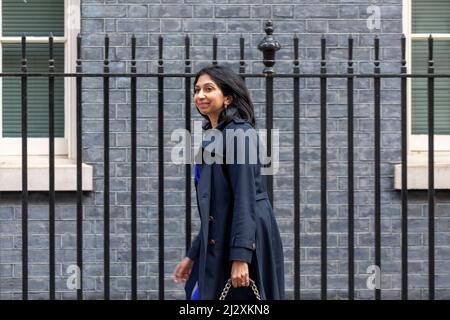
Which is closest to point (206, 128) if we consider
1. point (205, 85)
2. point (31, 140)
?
point (205, 85)

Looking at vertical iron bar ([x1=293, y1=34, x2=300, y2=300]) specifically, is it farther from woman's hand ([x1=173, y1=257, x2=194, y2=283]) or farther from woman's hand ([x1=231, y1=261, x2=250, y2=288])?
woman's hand ([x1=231, y1=261, x2=250, y2=288])

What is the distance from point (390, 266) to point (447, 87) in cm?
141

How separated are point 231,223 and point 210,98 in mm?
658

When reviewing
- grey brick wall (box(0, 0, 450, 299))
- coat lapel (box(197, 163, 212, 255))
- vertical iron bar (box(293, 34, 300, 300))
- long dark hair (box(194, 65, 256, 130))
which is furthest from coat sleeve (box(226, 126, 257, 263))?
grey brick wall (box(0, 0, 450, 299))

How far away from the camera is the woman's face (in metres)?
5.88

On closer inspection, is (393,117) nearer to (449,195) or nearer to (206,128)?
(449,195)

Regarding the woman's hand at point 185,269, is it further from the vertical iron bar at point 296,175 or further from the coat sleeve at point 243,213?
the vertical iron bar at point 296,175

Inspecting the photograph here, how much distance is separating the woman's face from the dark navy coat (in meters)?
0.11

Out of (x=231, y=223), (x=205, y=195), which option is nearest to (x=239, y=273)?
(x=231, y=223)

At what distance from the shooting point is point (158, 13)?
8227 mm

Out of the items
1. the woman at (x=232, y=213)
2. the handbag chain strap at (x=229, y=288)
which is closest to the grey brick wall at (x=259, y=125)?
the woman at (x=232, y=213)

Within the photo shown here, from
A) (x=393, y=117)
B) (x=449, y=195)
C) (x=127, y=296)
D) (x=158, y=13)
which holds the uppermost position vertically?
(x=158, y=13)

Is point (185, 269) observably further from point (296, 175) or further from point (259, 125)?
point (259, 125)

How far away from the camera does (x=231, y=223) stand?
572 centimetres
